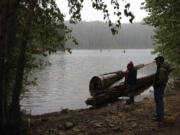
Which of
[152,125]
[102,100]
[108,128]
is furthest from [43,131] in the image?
[102,100]

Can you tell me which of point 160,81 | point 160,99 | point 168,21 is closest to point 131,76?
point 160,99

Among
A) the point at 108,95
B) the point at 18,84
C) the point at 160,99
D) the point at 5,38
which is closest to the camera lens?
the point at 5,38

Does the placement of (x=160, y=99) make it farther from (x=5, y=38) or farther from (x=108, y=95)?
(x=108, y=95)

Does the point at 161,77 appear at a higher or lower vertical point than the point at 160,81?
higher

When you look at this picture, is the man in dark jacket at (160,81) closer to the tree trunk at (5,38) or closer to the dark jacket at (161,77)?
the dark jacket at (161,77)

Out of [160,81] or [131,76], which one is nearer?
[160,81]

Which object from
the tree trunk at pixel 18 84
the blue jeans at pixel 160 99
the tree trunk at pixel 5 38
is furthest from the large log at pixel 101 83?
the tree trunk at pixel 5 38

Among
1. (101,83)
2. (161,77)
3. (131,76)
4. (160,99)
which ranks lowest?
(101,83)

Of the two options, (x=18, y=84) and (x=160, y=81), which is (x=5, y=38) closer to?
(x=18, y=84)

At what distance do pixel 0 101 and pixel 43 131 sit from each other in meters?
2.53

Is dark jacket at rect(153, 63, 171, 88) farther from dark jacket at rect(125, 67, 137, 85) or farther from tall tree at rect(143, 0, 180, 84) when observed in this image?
tall tree at rect(143, 0, 180, 84)

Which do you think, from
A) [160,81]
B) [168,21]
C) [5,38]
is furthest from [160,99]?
[168,21]

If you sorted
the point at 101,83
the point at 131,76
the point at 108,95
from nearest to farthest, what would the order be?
1. the point at 131,76
2. the point at 101,83
3. the point at 108,95

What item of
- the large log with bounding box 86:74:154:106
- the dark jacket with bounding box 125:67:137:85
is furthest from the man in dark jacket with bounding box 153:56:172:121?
the large log with bounding box 86:74:154:106
